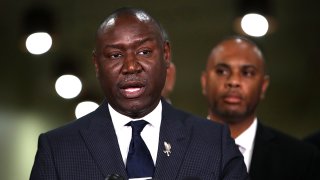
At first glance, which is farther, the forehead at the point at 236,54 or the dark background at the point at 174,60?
the dark background at the point at 174,60

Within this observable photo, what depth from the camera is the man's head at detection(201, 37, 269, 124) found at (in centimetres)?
409

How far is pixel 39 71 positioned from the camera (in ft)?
28.9

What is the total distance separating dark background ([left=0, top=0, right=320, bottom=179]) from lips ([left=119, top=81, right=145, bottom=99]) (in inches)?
141

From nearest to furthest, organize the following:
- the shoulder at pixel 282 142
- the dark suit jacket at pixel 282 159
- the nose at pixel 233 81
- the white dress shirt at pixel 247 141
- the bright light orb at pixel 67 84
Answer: the dark suit jacket at pixel 282 159
the shoulder at pixel 282 142
the white dress shirt at pixel 247 141
the nose at pixel 233 81
the bright light orb at pixel 67 84

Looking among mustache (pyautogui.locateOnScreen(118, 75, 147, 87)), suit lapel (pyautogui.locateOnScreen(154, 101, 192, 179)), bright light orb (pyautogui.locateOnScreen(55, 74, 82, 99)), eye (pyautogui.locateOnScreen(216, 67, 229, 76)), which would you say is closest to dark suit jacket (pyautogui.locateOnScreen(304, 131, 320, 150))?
eye (pyautogui.locateOnScreen(216, 67, 229, 76))

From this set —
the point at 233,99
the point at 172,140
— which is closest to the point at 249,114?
the point at 233,99

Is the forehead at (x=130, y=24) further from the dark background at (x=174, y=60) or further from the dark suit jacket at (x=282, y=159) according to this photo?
the dark background at (x=174, y=60)

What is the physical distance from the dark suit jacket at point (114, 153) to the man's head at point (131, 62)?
95 mm

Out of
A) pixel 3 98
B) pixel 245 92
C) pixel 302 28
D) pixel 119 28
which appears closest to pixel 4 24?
pixel 3 98

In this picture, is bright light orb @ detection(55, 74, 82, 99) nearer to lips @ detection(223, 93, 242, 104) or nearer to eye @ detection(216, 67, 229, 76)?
eye @ detection(216, 67, 229, 76)

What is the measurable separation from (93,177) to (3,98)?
23.2ft

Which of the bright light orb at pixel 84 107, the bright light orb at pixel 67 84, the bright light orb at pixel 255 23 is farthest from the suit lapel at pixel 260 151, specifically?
the bright light orb at pixel 84 107

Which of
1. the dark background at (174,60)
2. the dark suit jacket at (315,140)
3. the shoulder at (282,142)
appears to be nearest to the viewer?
the shoulder at (282,142)

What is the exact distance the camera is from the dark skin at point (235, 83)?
161 inches
